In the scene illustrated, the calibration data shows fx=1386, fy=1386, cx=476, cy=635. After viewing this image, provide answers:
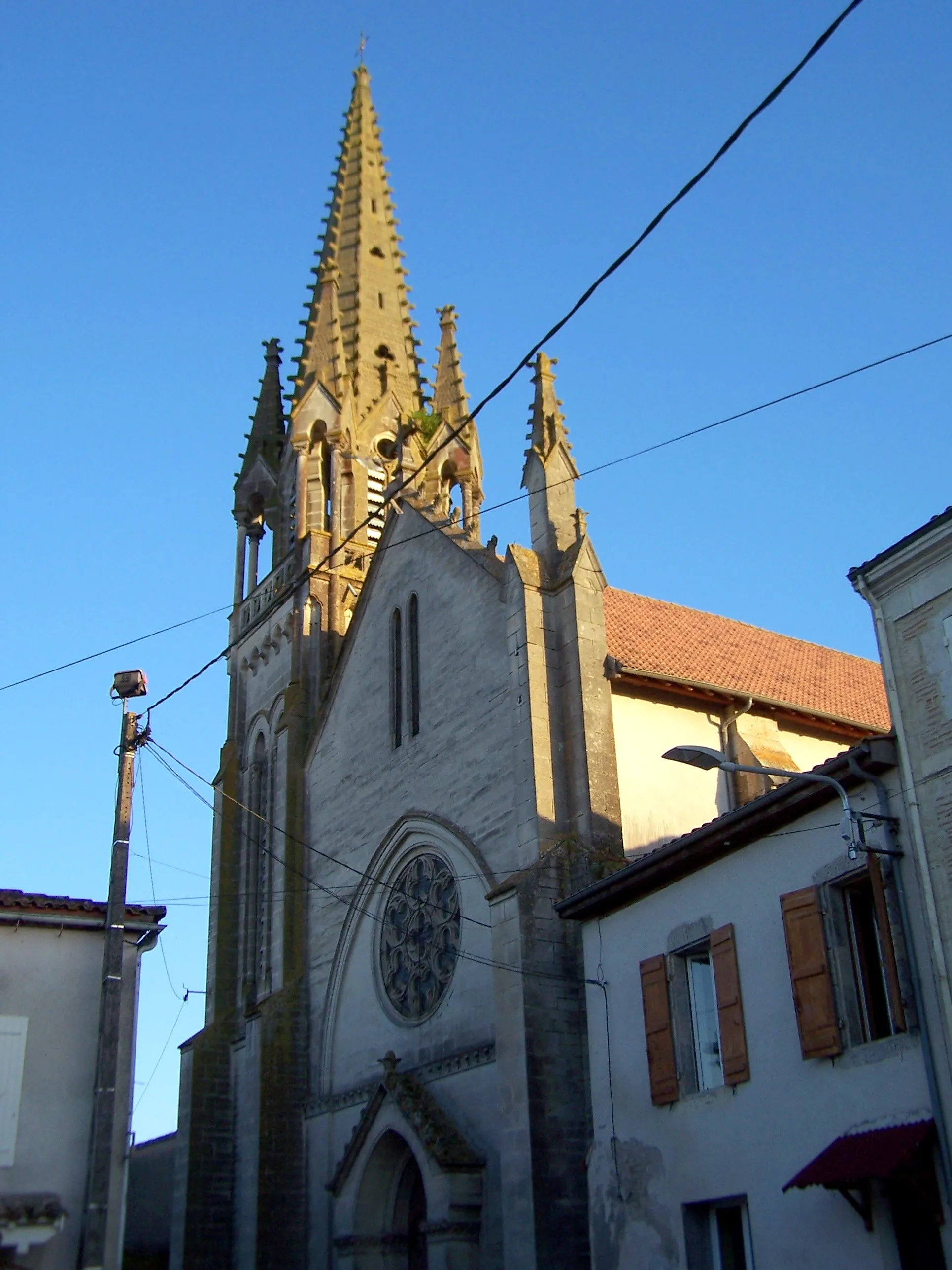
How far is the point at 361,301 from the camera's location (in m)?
37.3

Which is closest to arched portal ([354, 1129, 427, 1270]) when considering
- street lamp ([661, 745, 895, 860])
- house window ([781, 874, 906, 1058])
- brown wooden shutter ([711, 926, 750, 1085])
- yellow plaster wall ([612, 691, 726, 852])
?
yellow plaster wall ([612, 691, 726, 852])

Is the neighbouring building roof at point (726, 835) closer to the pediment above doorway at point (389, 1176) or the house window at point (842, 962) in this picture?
the house window at point (842, 962)

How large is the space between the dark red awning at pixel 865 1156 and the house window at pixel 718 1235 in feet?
5.63

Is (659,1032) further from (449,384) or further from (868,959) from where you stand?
(449,384)

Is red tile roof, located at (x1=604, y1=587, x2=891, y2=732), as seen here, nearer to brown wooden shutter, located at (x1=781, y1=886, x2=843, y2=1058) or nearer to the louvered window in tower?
the louvered window in tower

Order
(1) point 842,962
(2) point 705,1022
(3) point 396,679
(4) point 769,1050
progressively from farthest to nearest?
1. (3) point 396,679
2. (2) point 705,1022
3. (4) point 769,1050
4. (1) point 842,962

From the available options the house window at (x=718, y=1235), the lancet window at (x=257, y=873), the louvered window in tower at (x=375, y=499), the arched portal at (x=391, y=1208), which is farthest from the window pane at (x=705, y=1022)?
the louvered window in tower at (x=375, y=499)

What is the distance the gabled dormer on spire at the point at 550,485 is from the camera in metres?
22.8

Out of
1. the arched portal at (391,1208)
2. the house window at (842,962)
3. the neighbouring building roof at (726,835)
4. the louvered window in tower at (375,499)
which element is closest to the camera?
the house window at (842,962)

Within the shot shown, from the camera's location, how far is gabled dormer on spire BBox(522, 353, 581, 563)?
22844mm

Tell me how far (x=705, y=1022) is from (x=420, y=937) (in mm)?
8790

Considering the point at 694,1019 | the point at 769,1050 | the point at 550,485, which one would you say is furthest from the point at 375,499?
the point at 769,1050

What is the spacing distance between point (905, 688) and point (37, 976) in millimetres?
10859

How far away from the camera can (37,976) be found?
17062 millimetres
